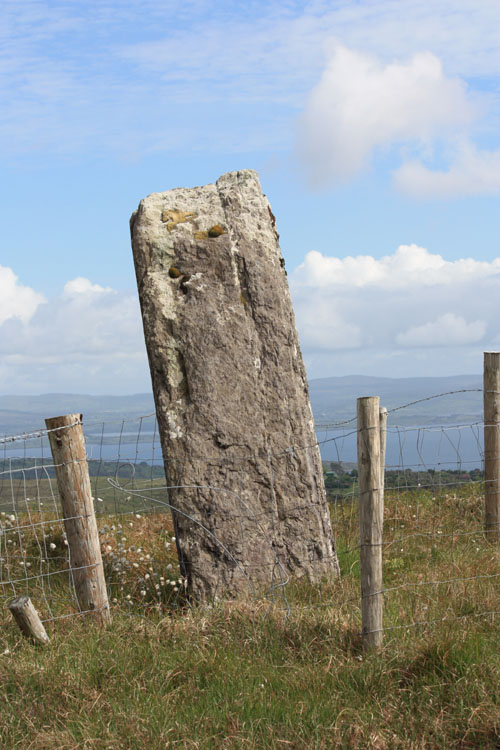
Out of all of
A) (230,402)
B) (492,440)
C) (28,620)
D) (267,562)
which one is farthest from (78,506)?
(492,440)

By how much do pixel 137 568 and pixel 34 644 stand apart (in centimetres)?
191

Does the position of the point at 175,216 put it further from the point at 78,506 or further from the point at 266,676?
the point at 266,676

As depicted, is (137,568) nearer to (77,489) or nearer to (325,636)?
(77,489)

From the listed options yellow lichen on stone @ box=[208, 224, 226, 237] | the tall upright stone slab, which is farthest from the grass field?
yellow lichen on stone @ box=[208, 224, 226, 237]

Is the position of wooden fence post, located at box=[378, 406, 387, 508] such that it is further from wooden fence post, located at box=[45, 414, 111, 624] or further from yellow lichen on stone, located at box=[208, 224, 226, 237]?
yellow lichen on stone, located at box=[208, 224, 226, 237]

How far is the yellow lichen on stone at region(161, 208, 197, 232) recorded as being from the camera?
24.9 ft

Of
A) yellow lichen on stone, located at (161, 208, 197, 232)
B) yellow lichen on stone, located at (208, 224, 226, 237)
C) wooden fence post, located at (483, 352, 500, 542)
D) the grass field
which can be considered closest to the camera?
the grass field

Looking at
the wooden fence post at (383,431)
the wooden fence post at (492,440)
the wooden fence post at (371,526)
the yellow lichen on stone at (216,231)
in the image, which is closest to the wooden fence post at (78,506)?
the wooden fence post at (371,526)

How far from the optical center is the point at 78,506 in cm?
584


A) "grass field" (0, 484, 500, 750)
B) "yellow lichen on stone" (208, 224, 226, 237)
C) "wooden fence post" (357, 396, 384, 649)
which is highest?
"yellow lichen on stone" (208, 224, 226, 237)

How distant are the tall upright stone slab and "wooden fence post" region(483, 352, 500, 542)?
8.70 ft

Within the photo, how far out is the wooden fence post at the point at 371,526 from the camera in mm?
5109

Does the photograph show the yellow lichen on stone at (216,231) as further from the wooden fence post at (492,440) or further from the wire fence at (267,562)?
the wooden fence post at (492,440)

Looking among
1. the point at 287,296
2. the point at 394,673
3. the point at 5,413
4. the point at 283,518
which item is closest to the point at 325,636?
the point at 394,673
